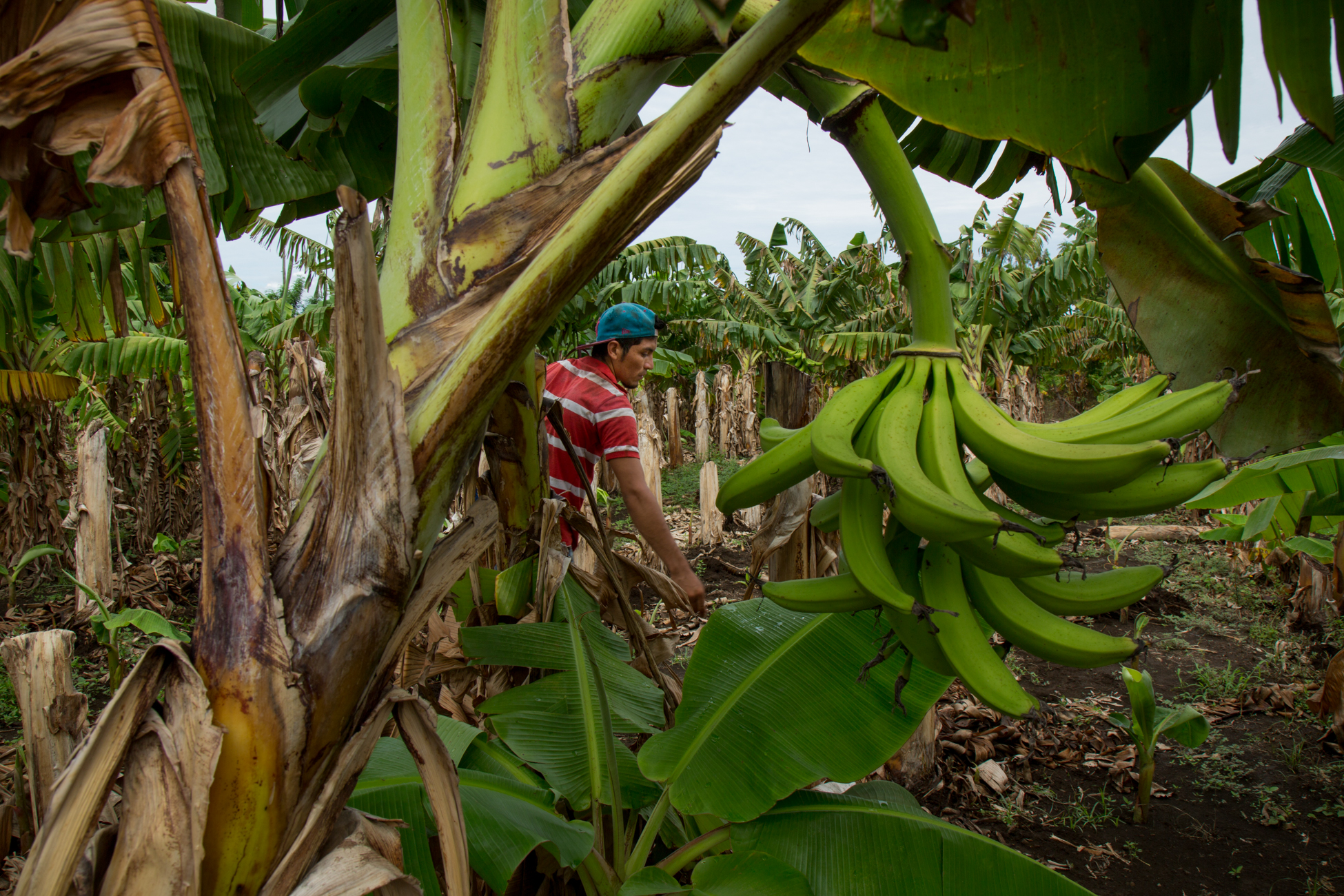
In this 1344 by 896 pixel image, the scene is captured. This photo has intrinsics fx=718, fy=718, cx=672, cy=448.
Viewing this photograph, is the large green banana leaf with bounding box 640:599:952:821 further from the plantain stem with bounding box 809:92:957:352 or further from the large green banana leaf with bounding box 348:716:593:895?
the plantain stem with bounding box 809:92:957:352

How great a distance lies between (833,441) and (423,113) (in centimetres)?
68

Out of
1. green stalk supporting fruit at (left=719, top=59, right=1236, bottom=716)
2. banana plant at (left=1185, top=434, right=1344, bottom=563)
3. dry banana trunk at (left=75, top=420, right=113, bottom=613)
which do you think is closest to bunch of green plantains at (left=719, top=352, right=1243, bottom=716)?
green stalk supporting fruit at (left=719, top=59, right=1236, bottom=716)

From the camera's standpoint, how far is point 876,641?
1.52m

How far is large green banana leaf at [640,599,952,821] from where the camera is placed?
141cm

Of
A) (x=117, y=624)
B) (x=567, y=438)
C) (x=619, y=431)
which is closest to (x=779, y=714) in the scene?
(x=567, y=438)

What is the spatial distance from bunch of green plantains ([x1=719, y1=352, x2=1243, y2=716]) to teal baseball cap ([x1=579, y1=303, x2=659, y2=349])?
1.78 metres

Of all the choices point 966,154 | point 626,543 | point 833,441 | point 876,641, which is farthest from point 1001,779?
point 626,543

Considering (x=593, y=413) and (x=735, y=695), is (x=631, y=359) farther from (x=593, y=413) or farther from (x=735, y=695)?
(x=735, y=695)

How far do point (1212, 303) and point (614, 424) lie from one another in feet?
5.47

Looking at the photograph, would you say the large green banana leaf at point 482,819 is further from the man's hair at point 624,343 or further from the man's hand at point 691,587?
the man's hair at point 624,343

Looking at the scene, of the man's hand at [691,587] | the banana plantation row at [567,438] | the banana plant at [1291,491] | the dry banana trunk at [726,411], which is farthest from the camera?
the dry banana trunk at [726,411]

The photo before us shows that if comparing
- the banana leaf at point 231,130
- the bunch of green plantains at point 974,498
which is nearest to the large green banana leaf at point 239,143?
the banana leaf at point 231,130

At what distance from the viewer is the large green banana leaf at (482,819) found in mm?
1226

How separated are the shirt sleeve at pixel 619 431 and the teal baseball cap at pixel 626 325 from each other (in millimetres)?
413
